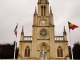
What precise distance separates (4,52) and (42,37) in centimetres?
1607

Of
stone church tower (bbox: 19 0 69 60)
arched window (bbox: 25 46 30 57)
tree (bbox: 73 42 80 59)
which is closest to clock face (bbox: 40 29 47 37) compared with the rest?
stone church tower (bbox: 19 0 69 60)

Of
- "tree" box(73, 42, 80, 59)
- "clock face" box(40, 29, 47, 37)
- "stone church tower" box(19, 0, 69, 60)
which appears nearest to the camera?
"stone church tower" box(19, 0, 69, 60)

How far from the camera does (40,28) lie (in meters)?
49.5

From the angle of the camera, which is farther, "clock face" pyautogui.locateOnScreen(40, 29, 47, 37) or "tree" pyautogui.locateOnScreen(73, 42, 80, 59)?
"tree" pyautogui.locateOnScreen(73, 42, 80, 59)

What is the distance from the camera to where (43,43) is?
4759 cm

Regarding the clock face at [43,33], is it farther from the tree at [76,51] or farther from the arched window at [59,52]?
the tree at [76,51]

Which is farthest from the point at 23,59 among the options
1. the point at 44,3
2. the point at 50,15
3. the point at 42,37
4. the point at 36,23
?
the point at 44,3

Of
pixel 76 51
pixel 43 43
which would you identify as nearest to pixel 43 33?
pixel 43 43

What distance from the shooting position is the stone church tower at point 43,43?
151ft

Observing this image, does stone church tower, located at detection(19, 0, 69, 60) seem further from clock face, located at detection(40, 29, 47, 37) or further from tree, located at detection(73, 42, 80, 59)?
tree, located at detection(73, 42, 80, 59)

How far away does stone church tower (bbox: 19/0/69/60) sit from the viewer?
46.2m

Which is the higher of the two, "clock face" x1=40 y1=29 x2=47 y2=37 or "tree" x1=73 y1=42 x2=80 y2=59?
"clock face" x1=40 y1=29 x2=47 y2=37

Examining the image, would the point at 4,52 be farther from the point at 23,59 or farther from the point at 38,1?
the point at 38,1

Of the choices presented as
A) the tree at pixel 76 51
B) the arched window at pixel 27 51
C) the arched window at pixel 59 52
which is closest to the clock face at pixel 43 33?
the arched window at pixel 27 51
